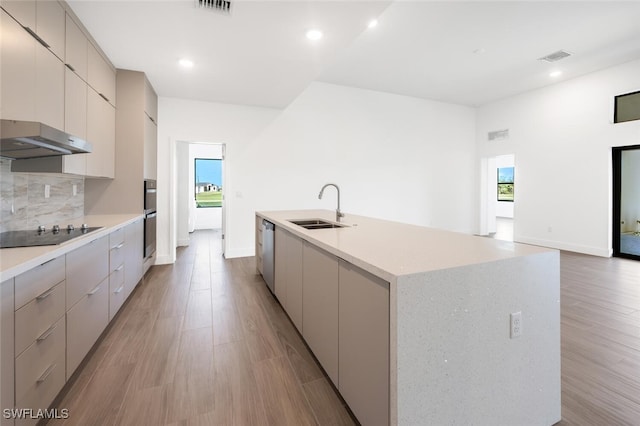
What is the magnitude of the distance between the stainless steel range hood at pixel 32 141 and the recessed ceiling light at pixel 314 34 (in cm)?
219

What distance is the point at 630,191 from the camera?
5.13m

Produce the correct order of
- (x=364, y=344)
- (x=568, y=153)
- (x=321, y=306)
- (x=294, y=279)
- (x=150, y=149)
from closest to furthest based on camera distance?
(x=364, y=344) → (x=321, y=306) → (x=294, y=279) → (x=150, y=149) → (x=568, y=153)

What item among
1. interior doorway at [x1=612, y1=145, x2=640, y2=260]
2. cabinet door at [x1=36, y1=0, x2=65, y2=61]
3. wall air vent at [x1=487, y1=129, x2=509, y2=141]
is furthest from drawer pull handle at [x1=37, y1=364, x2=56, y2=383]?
wall air vent at [x1=487, y1=129, x2=509, y2=141]

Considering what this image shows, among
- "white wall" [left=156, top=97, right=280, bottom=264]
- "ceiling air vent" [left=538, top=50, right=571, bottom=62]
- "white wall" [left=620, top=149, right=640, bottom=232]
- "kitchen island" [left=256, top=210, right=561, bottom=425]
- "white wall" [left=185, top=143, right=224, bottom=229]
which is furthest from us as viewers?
"white wall" [left=185, top=143, right=224, bottom=229]

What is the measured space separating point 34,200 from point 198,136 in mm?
2741

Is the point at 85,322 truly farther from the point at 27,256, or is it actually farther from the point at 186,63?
the point at 186,63

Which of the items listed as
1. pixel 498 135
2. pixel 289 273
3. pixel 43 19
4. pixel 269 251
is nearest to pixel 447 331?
pixel 289 273

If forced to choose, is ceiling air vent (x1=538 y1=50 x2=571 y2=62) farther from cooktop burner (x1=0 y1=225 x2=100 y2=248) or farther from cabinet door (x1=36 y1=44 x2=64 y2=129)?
cooktop burner (x1=0 y1=225 x2=100 y2=248)

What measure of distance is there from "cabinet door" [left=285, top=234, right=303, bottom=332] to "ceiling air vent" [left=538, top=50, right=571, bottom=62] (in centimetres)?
527

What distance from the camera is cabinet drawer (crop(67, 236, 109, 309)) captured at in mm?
1653

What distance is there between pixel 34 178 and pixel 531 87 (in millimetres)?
8177

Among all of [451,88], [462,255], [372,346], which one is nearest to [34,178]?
[372,346]

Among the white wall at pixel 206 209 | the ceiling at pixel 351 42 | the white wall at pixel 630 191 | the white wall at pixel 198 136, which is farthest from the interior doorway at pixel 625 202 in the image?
the white wall at pixel 206 209

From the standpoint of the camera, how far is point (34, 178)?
7.84 ft
